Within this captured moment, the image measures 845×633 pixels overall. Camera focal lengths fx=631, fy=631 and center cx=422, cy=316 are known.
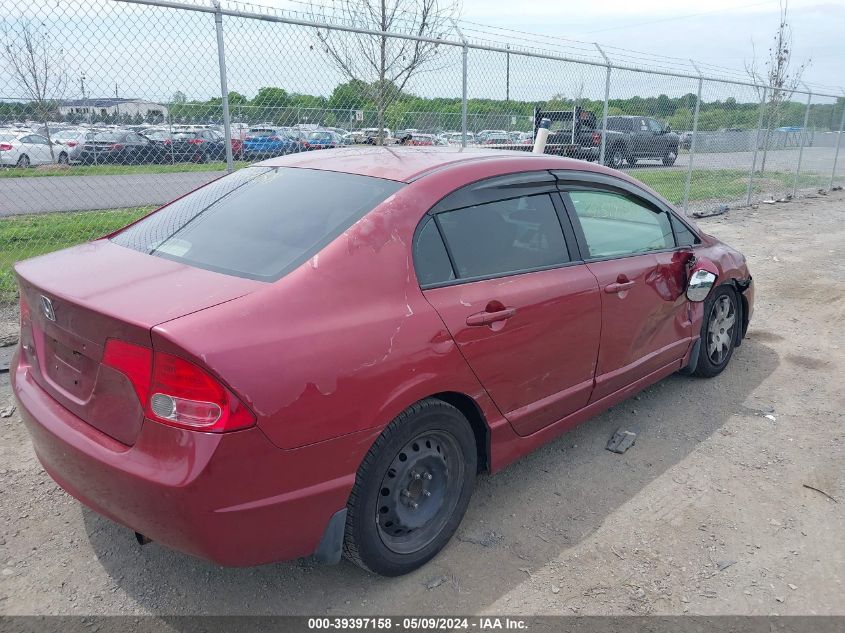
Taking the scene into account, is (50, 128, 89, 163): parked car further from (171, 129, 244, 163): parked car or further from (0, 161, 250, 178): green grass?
(171, 129, 244, 163): parked car

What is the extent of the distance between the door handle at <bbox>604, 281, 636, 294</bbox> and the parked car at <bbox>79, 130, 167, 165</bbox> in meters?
3.94

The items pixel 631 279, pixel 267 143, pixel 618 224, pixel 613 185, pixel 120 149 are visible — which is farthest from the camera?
pixel 267 143

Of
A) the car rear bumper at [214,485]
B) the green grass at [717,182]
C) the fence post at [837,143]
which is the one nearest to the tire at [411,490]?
the car rear bumper at [214,485]

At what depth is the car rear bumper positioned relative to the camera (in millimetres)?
1922

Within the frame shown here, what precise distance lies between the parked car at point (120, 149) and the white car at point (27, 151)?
185 millimetres

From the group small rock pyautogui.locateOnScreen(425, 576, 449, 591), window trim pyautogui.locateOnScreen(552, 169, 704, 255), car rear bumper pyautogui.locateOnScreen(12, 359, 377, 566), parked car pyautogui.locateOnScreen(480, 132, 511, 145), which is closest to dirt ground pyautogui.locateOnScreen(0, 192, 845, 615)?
small rock pyautogui.locateOnScreen(425, 576, 449, 591)

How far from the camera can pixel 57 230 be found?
6.93 meters

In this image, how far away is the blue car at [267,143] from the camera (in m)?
5.78

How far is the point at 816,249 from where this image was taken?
9.38 m

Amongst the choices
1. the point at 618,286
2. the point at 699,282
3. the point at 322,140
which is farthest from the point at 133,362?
the point at 322,140

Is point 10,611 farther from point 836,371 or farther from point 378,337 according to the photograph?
point 836,371

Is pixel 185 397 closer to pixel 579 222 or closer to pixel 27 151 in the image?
pixel 579 222

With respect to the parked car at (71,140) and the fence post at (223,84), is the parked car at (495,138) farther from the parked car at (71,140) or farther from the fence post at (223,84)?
the parked car at (71,140)

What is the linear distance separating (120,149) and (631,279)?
423 cm
